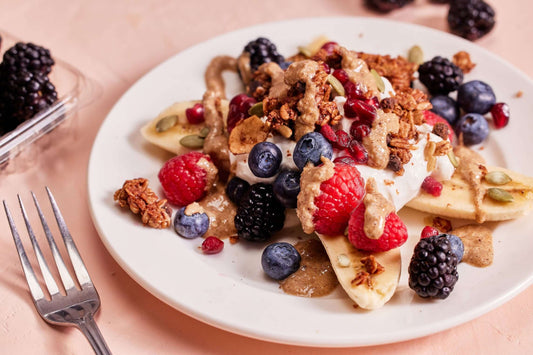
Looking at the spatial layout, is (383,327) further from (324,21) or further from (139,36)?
(139,36)

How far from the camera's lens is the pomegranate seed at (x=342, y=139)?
7.63 ft

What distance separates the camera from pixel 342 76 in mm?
2465

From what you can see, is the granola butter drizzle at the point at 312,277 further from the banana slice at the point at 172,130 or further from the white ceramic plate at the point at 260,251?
the banana slice at the point at 172,130

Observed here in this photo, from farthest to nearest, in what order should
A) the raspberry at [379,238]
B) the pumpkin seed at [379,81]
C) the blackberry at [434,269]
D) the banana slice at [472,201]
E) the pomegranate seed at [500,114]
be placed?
the pomegranate seed at [500,114], the pumpkin seed at [379,81], the banana slice at [472,201], the raspberry at [379,238], the blackberry at [434,269]

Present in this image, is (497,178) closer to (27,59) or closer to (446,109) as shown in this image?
(446,109)

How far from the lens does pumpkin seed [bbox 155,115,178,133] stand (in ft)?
8.86

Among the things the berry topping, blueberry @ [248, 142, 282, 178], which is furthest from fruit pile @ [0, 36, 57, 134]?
blueberry @ [248, 142, 282, 178]

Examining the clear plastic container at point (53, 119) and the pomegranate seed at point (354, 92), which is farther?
the clear plastic container at point (53, 119)

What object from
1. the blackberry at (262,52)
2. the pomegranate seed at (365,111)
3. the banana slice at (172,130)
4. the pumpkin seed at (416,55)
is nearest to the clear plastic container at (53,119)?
the banana slice at (172,130)

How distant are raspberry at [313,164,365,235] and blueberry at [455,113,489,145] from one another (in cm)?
82

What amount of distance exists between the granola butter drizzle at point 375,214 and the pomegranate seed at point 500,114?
997 millimetres

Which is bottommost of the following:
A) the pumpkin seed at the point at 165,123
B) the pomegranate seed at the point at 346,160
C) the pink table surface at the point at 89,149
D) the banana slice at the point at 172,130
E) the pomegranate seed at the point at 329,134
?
the pink table surface at the point at 89,149

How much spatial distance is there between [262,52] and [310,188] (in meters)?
1.10

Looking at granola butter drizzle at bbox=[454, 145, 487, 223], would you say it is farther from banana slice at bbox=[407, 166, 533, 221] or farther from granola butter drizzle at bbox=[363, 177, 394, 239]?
granola butter drizzle at bbox=[363, 177, 394, 239]
